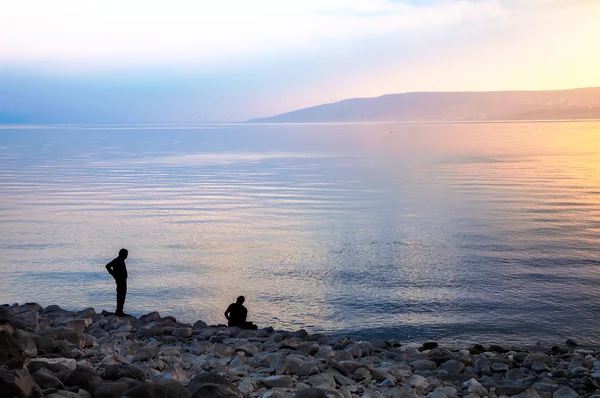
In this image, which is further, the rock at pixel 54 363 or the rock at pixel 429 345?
the rock at pixel 429 345

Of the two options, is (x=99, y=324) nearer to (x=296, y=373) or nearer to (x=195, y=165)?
(x=296, y=373)

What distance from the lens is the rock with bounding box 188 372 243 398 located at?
769 centimetres

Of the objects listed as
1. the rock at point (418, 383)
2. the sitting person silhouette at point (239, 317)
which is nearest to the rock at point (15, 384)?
the rock at point (418, 383)

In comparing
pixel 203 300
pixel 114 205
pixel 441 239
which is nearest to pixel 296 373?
pixel 203 300

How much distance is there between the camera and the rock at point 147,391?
7.46 metres

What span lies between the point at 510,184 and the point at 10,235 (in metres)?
32.8

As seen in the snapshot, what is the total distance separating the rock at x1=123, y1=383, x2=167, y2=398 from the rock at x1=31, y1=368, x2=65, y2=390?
3.01ft

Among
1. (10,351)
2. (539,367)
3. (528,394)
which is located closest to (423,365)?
(539,367)

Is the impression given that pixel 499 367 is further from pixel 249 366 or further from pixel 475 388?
pixel 249 366

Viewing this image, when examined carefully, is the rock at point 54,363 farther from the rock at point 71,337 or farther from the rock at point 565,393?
the rock at point 565,393

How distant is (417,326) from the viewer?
653 inches

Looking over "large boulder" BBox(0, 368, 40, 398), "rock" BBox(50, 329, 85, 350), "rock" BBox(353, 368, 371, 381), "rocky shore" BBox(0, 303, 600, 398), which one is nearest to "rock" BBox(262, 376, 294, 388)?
"rocky shore" BBox(0, 303, 600, 398)

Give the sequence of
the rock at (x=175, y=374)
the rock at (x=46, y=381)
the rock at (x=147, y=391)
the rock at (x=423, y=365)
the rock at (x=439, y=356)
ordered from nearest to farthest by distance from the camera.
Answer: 1. the rock at (x=147, y=391)
2. the rock at (x=46, y=381)
3. the rock at (x=175, y=374)
4. the rock at (x=423, y=365)
5. the rock at (x=439, y=356)

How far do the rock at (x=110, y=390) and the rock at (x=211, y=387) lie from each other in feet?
2.65
